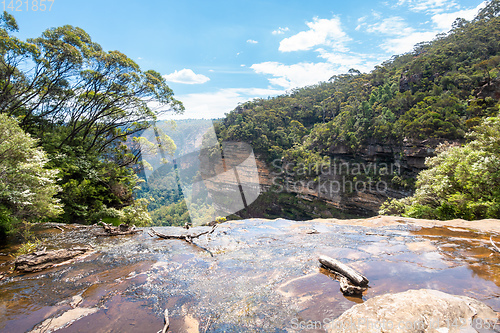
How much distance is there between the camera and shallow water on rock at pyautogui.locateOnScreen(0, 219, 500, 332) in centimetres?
273

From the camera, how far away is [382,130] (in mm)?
29031

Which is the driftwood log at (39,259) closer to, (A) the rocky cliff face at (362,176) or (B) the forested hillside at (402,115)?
(B) the forested hillside at (402,115)

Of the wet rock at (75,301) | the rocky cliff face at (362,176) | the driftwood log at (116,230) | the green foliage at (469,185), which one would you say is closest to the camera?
the wet rock at (75,301)

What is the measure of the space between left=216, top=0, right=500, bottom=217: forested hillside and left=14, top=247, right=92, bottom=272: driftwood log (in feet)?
76.4

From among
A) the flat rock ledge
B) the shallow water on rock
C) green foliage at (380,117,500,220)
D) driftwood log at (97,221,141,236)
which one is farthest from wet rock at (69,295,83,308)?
green foliage at (380,117,500,220)

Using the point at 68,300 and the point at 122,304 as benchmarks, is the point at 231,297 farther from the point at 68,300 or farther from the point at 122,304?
the point at 68,300

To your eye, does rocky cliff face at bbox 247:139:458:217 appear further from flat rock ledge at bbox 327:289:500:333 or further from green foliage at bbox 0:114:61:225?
green foliage at bbox 0:114:61:225

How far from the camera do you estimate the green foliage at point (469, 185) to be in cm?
791

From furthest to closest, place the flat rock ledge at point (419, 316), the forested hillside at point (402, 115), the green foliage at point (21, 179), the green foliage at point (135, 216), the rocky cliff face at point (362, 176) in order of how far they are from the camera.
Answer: the rocky cliff face at point (362, 176)
the forested hillside at point (402, 115)
the green foliage at point (135, 216)
the green foliage at point (21, 179)
the flat rock ledge at point (419, 316)

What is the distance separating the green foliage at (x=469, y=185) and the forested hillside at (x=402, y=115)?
880 centimetres

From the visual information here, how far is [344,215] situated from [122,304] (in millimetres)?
36082

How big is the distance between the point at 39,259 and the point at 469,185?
13.7 m

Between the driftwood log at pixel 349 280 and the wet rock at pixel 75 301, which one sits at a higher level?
the wet rock at pixel 75 301

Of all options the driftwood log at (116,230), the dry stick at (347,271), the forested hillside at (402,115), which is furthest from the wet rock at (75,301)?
the forested hillside at (402,115)
